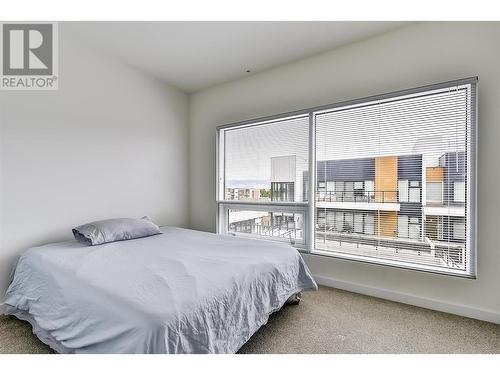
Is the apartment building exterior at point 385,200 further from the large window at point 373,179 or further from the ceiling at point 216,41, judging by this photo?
the ceiling at point 216,41

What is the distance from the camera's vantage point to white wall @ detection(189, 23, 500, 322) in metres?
1.92

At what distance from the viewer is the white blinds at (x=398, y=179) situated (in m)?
2.02

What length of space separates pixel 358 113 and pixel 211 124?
199cm

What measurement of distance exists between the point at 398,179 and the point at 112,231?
9.05 feet

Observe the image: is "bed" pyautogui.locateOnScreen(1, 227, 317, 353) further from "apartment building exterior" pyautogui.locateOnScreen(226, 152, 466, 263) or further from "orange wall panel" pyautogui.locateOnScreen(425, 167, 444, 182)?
"orange wall panel" pyautogui.locateOnScreen(425, 167, 444, 182)

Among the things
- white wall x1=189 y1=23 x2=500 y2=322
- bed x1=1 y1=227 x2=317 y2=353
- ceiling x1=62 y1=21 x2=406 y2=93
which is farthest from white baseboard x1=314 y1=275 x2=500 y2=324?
ceiling x1=62 y1=21 x2=406 y2=93

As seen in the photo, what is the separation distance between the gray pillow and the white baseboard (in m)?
1.96

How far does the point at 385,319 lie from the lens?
76.9 inches

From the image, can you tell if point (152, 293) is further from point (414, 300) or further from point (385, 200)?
point (414, 300)

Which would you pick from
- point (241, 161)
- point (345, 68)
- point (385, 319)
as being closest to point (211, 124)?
point (241, 161)

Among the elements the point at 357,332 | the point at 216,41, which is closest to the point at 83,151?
the point at 216,41

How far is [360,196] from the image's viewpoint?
245 centimetres

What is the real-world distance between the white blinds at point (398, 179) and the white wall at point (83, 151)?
2.11m
